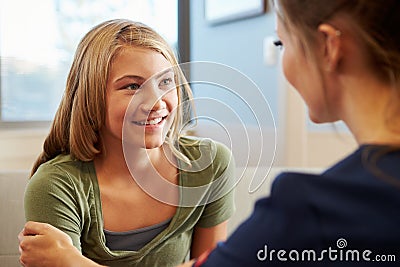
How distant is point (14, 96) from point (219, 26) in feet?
3.44

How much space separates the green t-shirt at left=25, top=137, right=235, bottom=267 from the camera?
1.18 meters

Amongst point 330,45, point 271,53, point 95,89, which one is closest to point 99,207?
point 95,89

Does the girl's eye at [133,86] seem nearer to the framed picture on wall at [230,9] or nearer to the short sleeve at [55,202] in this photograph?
the short sleeve at [55,202]

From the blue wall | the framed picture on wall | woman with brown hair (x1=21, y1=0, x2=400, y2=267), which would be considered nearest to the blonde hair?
woman with brown hair (x1=21, y1=0, x2=400, y2=267)

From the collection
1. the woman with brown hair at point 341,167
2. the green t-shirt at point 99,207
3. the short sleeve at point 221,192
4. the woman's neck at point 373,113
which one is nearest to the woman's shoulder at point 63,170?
the green t-shirt at point 99,207

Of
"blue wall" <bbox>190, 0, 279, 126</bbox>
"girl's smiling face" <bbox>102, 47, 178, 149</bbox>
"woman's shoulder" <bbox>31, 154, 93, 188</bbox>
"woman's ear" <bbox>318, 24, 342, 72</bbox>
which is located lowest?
"blue wall" <bbox>190, 0, 279, 126</bbox>

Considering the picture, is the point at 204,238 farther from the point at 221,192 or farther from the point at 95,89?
the point at 95,89

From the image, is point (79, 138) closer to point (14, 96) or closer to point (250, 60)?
point (14, 96)

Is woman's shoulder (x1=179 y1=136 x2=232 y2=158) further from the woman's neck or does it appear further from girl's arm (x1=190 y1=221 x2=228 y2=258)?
the woman's neck

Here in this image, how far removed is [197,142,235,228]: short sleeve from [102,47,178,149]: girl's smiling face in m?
0.14

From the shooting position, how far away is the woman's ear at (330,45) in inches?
25.7

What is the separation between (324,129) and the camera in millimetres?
3135

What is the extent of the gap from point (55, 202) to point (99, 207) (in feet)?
0.26

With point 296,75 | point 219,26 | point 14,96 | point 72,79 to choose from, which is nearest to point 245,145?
point 72,79
